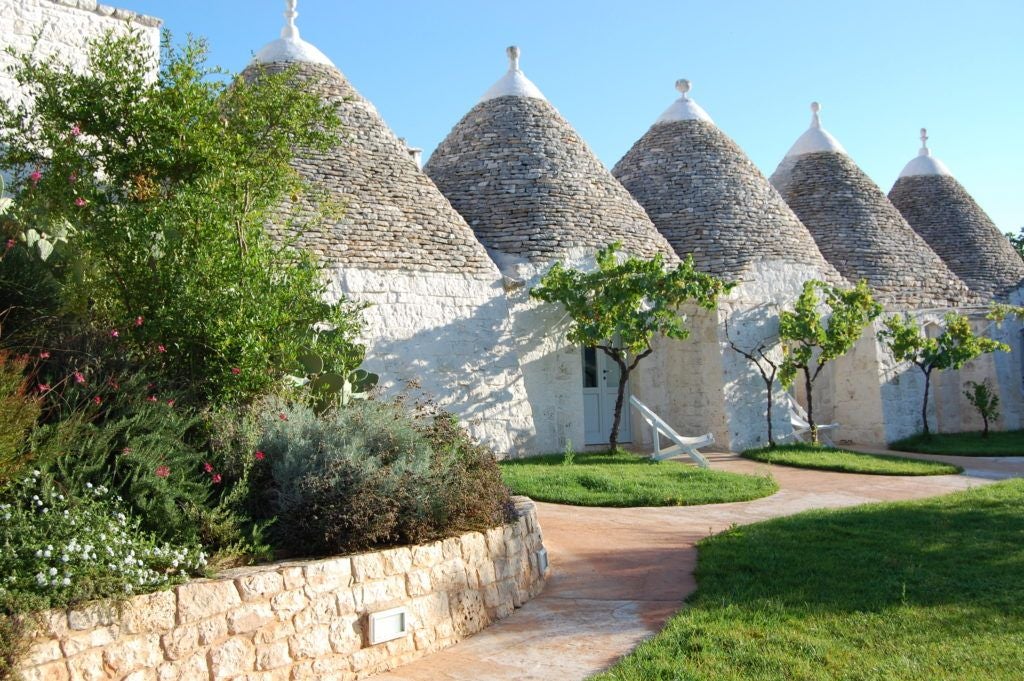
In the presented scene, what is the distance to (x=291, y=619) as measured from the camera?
4203mm

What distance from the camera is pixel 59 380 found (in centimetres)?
489

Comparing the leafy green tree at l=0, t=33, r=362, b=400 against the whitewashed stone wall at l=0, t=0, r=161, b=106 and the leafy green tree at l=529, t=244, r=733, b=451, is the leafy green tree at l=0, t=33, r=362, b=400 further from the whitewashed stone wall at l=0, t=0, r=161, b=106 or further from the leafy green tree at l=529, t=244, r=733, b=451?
the leafy green tree at l=529, t=244, r=733, b=451

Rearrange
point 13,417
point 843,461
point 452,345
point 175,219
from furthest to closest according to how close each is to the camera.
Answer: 1. point 843,461
2. point 452,345
3. point 175,219
4. point 13,417

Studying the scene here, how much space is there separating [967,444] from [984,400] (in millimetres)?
1968

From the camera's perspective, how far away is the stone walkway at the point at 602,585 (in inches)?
177

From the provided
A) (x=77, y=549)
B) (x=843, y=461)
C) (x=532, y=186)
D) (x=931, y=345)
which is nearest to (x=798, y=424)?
(x=843, y=461)

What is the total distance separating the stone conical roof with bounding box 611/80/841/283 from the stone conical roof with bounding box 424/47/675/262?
1.11 m

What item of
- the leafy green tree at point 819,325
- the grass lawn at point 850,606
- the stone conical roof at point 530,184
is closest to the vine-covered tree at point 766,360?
the leafy green tree at point 819,325

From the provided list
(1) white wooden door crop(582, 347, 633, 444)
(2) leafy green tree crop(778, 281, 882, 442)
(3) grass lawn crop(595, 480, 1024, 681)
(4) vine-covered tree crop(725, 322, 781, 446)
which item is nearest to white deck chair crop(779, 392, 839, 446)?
(2) leafy green tree crop(778, 281, 882, 442)

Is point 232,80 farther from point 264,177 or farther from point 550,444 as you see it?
point 550,444

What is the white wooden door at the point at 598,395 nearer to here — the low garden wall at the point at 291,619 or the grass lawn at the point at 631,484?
the grass lawn at the point at 631,484

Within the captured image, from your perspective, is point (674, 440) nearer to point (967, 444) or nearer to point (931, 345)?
point (931, 345)

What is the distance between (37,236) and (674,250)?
11494mm

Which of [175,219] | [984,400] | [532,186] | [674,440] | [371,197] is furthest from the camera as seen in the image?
[984,400]
